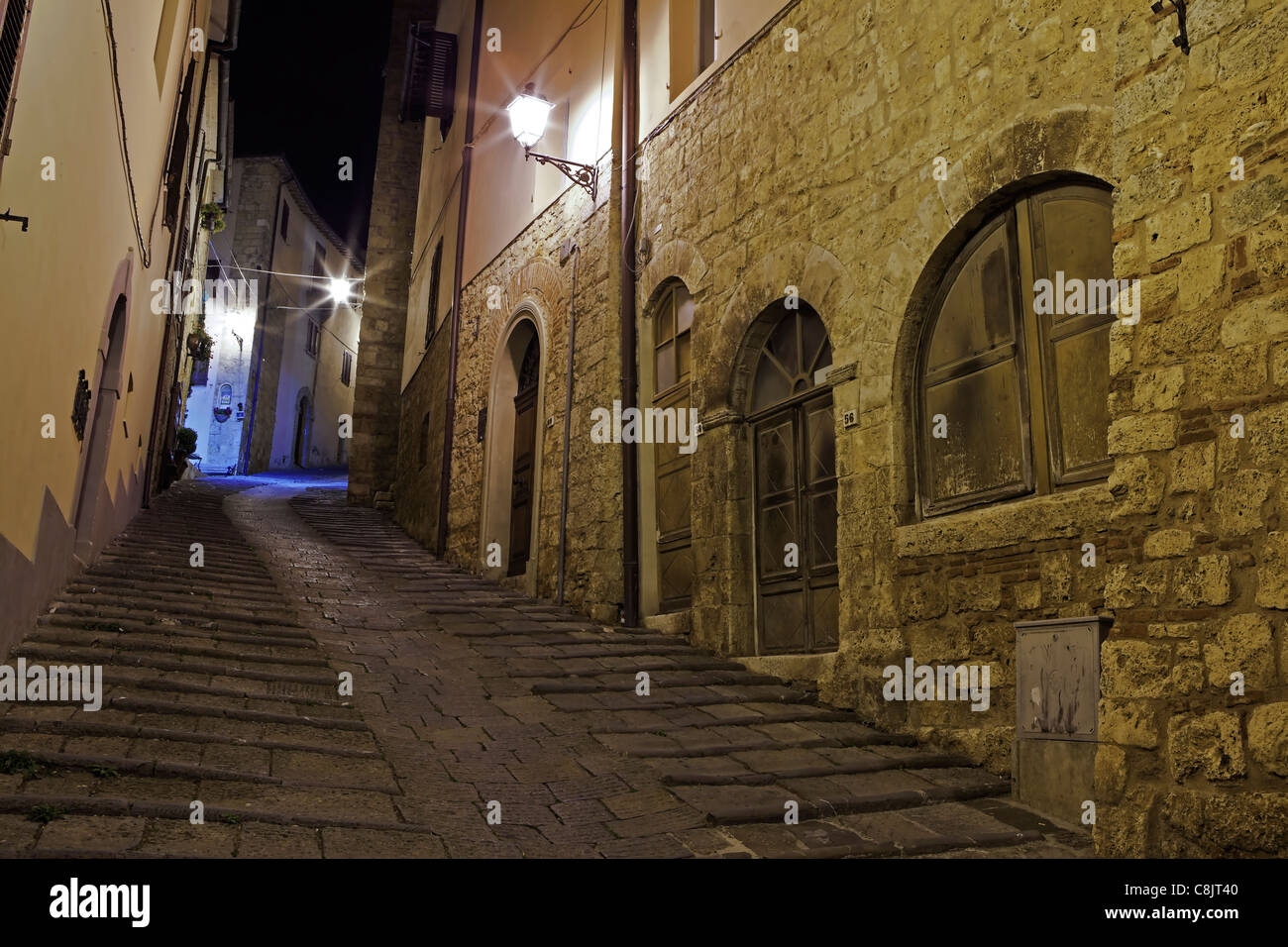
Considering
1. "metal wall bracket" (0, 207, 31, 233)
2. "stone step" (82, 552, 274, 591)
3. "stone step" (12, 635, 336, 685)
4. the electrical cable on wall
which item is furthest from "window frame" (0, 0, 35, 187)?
"stone step" (82, 552, 274, 591)

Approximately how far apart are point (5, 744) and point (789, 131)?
5.83 meters

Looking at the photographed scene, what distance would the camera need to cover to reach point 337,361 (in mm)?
35781

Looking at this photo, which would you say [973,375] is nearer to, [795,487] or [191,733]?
[795,487]

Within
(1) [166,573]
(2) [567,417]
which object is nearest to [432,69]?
(2) [567,417]

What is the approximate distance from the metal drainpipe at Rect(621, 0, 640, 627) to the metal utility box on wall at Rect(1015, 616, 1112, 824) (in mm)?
4400

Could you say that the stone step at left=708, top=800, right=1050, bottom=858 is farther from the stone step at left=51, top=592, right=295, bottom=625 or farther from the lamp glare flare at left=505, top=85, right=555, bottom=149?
the lamp glare flare at left=505, top=85, right=555, bottom=149

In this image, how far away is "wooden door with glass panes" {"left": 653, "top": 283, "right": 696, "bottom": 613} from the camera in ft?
26.9

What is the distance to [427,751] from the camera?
468cm

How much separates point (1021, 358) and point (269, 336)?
27.2 metres

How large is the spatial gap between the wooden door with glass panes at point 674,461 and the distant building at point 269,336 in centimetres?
1666

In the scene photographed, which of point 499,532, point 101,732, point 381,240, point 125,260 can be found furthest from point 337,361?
point 101,732

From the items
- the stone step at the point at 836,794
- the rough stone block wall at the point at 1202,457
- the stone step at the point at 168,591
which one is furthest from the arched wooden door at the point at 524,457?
the rough stone block wall at the point at 1202,457

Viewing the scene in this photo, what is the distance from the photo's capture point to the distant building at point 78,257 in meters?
4.30

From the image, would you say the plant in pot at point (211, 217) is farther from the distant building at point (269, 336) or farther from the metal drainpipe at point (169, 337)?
the distant building at point (269, 336)
